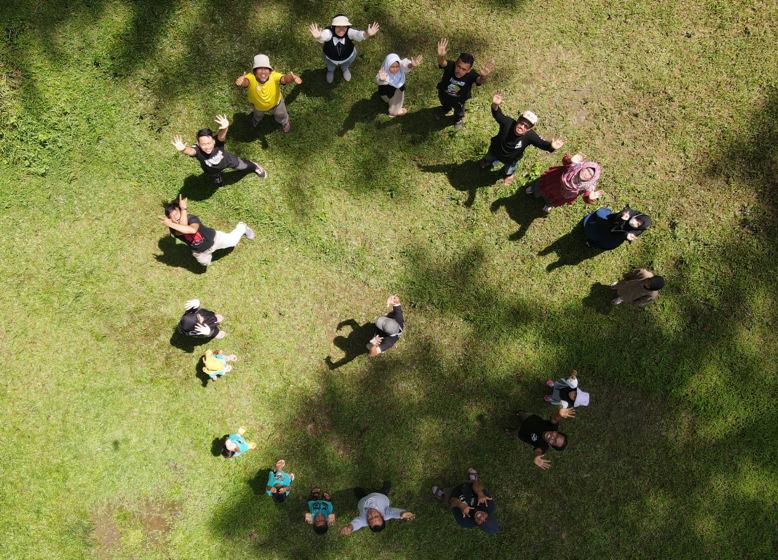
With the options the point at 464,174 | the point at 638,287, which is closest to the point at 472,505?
the point at 638,287

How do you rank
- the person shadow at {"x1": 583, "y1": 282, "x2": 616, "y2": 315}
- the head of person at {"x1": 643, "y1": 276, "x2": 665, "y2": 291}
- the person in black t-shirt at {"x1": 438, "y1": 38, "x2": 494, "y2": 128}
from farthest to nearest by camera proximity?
the person shadow at {"x1": 583, "y1": 282, "x2": 616, "y2": 315} → the head of person at {"x1": 643, "y1": 276, "x2": 665, "y2": 291} → the person in black t-shirt at {"x1": 438, "y1": 38, "x2": 494, "y2": 128}

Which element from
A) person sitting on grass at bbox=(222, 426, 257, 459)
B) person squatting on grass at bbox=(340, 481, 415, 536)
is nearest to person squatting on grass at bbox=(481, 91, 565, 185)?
person squatting on grass at bbox=(340, 481, 415, 536)

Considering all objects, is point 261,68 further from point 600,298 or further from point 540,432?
point 540,432

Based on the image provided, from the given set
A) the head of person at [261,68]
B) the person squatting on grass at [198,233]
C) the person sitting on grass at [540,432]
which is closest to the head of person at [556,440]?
the person sitting on grass at [540,432]

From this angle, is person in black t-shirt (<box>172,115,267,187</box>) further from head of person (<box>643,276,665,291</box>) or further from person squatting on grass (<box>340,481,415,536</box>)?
head of person (<box>643,276,665,291</box>)

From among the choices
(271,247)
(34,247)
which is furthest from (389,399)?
(34,247)

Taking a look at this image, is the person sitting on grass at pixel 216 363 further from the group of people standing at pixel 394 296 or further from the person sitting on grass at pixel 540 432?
the person sitting on grass at pixel 540 432
